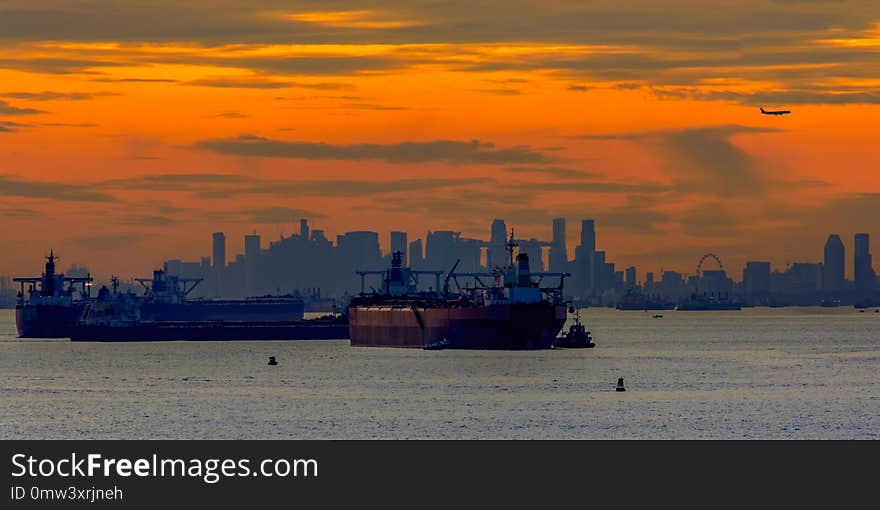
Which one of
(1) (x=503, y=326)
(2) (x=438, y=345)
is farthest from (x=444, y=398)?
(2) (x=438, y=345)

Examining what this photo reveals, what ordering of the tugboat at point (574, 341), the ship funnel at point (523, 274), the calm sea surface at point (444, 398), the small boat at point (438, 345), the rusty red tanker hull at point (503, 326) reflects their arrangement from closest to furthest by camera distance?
the calm sea surface at point (444, 398) → the rusty red tanker hull at point (503, 326) → the ship funnel at point (523, 274) → the small boat at point (438, 345) → the tugboat at point (574, 341)

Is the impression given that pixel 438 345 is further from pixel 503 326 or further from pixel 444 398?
pixel 444 398

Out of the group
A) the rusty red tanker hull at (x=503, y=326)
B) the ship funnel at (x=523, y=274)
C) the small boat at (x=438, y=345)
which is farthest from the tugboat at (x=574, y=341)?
the small boat at (x=438, y=345)

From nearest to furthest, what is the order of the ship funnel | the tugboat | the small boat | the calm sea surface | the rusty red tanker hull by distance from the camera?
the calm sea surface → the rusty red tanker hull → the ship funnel → the small boat → the tugboat

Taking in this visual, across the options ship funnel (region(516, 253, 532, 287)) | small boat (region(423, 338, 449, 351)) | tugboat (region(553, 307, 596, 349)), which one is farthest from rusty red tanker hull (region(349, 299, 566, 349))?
tugboat (region(553, 307, 596, 349))

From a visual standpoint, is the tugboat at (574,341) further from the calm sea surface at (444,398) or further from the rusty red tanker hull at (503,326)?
the calm sea surface at (444,398)

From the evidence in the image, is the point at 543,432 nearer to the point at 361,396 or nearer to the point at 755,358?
the point at 361,396

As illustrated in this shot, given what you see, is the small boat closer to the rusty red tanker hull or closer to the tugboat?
the rusty red tanker hull
